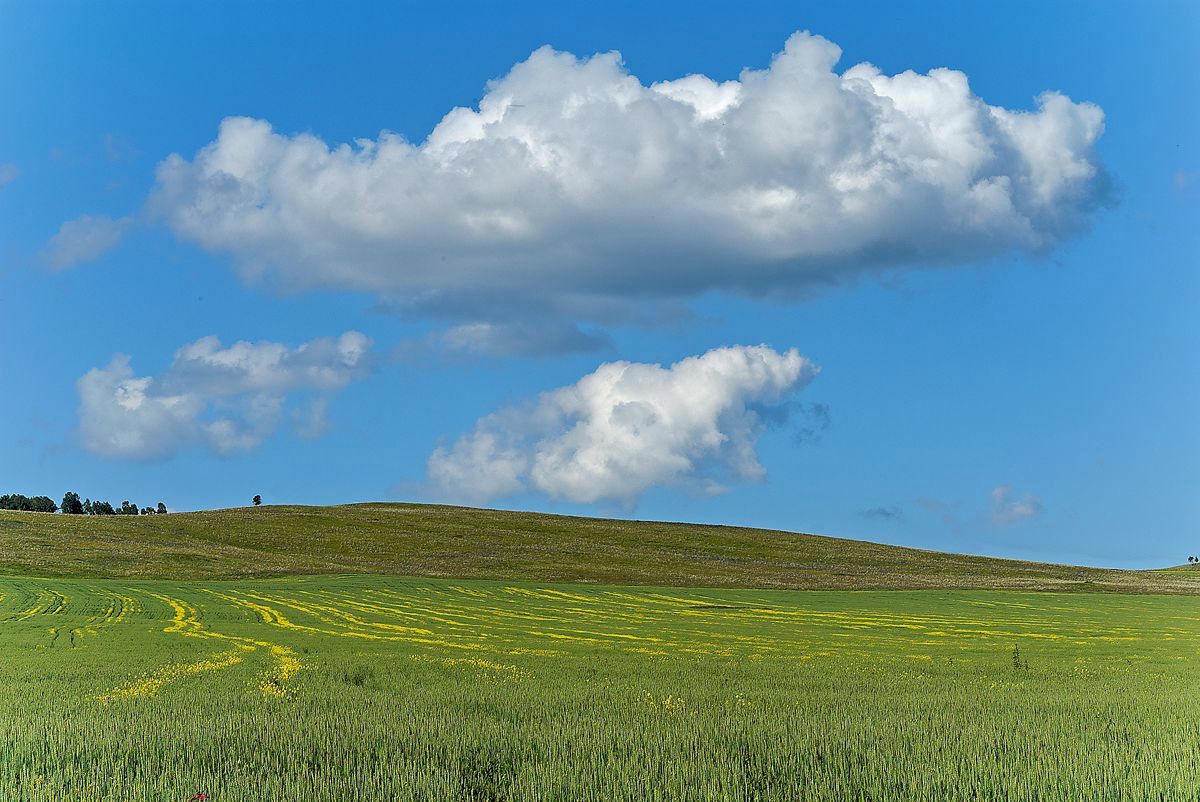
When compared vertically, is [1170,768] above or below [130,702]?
above

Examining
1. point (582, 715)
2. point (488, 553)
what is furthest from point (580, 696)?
point (488, 553)

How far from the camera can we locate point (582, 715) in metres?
16.4

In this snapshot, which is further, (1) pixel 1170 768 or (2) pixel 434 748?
(2) pixel 434 748

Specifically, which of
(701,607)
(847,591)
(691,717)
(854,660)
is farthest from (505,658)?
(847,591)

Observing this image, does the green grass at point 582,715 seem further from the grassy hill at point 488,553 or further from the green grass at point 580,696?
the grassy hill at point 488,553

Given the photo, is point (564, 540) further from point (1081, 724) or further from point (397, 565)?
point (1081, 724)

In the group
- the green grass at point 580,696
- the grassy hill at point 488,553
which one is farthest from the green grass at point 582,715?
the grassy hill at point 488,553

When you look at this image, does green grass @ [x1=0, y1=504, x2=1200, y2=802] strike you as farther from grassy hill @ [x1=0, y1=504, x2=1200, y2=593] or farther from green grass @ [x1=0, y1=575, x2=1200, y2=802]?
grassy hill @ [x1=0, y1=504, x2=1200, y2=593]

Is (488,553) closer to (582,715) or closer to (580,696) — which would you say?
(580,696)

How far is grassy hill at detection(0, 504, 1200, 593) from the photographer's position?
9462 cm

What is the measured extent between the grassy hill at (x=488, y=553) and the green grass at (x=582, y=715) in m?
50.2

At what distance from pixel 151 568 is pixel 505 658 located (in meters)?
71.1

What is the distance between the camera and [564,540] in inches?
5153

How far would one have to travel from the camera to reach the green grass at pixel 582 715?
11.4 metres
